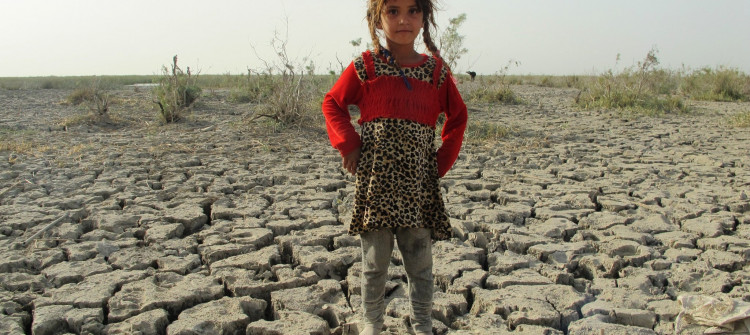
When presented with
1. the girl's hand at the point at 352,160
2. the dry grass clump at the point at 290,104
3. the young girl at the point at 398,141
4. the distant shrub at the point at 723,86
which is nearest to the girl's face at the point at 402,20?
the young girl at the point at 398,141

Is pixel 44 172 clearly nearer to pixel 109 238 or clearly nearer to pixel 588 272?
pixel 109 238

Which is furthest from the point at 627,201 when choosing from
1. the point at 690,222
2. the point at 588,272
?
the point at 588,272

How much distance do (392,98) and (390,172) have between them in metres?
0.24

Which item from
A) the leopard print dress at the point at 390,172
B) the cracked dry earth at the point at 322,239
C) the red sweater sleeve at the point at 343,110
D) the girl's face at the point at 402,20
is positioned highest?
the girl's face at the point at 402,20

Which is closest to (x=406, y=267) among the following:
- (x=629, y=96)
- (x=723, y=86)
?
(x=629, y=96)

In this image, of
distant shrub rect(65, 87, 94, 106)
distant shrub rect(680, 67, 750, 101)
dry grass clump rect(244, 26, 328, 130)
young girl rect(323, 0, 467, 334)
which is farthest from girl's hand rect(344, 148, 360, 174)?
distant shrub rect(680, 67, 750, 101)

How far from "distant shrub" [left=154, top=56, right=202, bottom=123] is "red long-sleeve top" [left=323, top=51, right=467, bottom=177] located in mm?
5933

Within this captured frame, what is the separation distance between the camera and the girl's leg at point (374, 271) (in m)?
1.88

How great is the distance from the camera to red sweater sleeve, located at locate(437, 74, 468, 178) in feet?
6.40

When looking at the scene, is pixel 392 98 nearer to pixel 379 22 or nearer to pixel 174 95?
pixel 379 22

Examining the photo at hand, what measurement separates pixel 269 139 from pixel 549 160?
9.65 ft

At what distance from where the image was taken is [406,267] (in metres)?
1.95

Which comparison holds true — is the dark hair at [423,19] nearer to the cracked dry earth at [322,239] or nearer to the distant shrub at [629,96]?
the cracked dry earth at [322,239]

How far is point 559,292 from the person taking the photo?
256 centimetres
